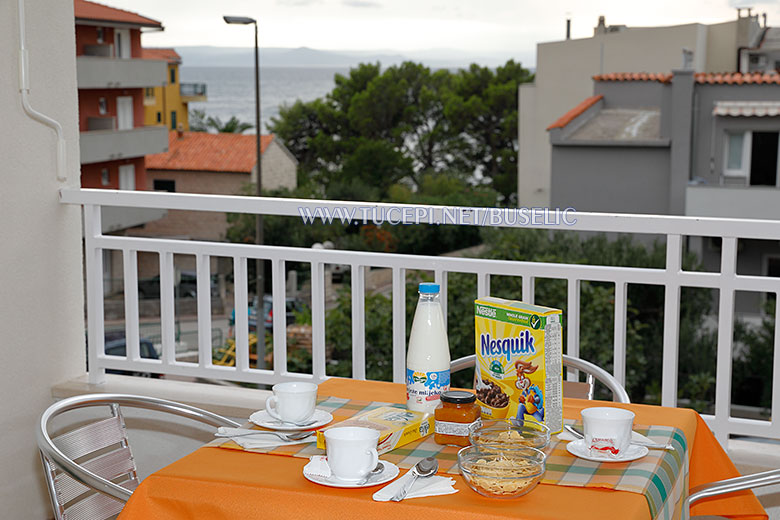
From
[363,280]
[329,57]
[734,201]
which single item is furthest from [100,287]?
[329,57]

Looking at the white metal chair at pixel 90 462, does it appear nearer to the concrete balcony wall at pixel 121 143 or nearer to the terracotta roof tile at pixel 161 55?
the concrete balcony wall at pixel 121 143

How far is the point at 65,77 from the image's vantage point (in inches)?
104

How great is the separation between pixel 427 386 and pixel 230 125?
49.0 meters

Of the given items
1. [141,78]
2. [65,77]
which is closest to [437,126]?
[141,78]

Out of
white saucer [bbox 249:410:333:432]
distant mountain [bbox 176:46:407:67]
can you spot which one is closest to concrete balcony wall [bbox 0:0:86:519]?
white saucer [bbox 249:410:333:432]

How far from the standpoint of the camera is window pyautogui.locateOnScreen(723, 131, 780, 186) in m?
16.2

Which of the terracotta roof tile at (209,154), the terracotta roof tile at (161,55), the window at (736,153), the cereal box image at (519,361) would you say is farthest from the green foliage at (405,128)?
the cereal box image at (519,361)

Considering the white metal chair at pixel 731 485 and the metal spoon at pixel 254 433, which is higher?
the metal spoon at pixel 254 433

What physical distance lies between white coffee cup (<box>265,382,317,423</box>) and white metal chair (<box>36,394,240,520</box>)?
0.54 ft

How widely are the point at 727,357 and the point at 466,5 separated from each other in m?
50.2

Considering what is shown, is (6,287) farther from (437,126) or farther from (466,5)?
(466,5)

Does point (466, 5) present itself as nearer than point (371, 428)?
No

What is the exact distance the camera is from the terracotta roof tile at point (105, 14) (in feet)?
77.9

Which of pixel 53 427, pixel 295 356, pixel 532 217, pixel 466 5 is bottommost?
pixel 295 356
